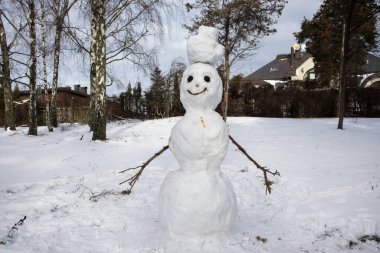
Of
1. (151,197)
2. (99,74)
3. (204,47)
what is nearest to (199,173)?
(204,47)

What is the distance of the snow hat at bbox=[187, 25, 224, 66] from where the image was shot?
3748mm

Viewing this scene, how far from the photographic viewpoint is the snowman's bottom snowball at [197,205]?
3520mm

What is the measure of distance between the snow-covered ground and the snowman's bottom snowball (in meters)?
0.37

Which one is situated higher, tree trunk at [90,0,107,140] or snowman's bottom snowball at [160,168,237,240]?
tree trunk at [90,0,107,140]

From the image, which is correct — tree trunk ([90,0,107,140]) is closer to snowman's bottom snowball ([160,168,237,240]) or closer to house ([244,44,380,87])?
snowman's bottom snowball ([160,168,237,240])

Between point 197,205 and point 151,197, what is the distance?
241cm

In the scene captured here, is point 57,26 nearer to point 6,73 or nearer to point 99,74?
point 6,73

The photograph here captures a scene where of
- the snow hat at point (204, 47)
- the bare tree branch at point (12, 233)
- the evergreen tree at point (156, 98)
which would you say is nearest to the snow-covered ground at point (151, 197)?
the bare tree branch at point (12, 233)

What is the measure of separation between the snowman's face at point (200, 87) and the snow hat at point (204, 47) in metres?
0.09

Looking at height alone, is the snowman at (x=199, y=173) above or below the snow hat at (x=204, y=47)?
below

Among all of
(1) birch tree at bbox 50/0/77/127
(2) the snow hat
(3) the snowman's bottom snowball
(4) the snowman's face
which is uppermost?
(1) birch tree at bbox 50/0/77/127

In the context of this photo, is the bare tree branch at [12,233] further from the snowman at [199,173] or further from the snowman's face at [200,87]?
the snowman's face at [200,87]

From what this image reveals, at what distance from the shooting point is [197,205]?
3508mm

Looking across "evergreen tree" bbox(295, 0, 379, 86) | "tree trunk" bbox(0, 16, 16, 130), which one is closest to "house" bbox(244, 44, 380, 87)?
"evergreen tree" bbox(295, 0, 379, 86)
